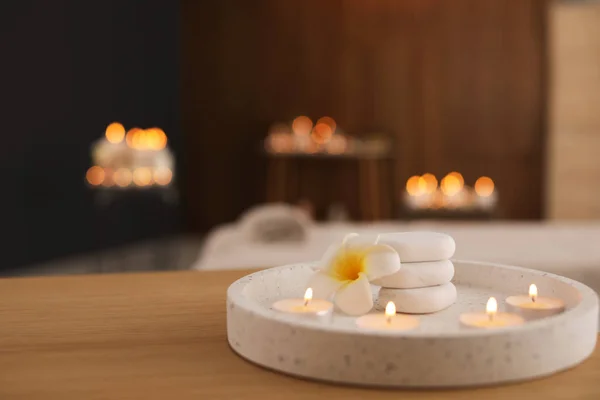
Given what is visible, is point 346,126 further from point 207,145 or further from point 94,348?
point 94,348

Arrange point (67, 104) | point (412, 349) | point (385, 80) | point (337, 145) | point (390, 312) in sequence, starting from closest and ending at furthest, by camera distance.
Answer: point (412, 349), point (390, 312), point (67, 104), point (337, 145), point (385, 80)

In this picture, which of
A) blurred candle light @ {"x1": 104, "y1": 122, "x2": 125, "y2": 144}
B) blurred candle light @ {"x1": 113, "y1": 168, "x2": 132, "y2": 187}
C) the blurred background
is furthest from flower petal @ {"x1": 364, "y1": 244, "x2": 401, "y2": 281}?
the blurred background

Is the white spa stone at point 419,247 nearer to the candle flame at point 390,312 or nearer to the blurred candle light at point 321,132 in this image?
the candle flame at point 390,312

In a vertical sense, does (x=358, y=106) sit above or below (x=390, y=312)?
above

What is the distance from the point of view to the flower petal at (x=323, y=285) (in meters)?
0.67

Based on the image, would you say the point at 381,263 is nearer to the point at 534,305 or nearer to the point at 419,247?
the point at 419,247

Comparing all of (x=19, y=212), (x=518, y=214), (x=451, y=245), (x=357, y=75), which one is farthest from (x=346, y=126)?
(x=451, y=245)

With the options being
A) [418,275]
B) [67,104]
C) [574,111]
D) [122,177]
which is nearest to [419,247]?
[418,275]

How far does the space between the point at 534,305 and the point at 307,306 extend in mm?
231

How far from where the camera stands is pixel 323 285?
0.67m

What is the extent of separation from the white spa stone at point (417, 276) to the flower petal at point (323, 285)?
4 cm

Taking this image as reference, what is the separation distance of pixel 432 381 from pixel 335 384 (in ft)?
0.25

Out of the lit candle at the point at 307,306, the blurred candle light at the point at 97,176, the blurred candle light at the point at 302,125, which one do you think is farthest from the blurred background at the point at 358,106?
the lit candle at the point at 307,306

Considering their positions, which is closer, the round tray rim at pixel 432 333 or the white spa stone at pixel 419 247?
the round tray rim at pixel 432 333
